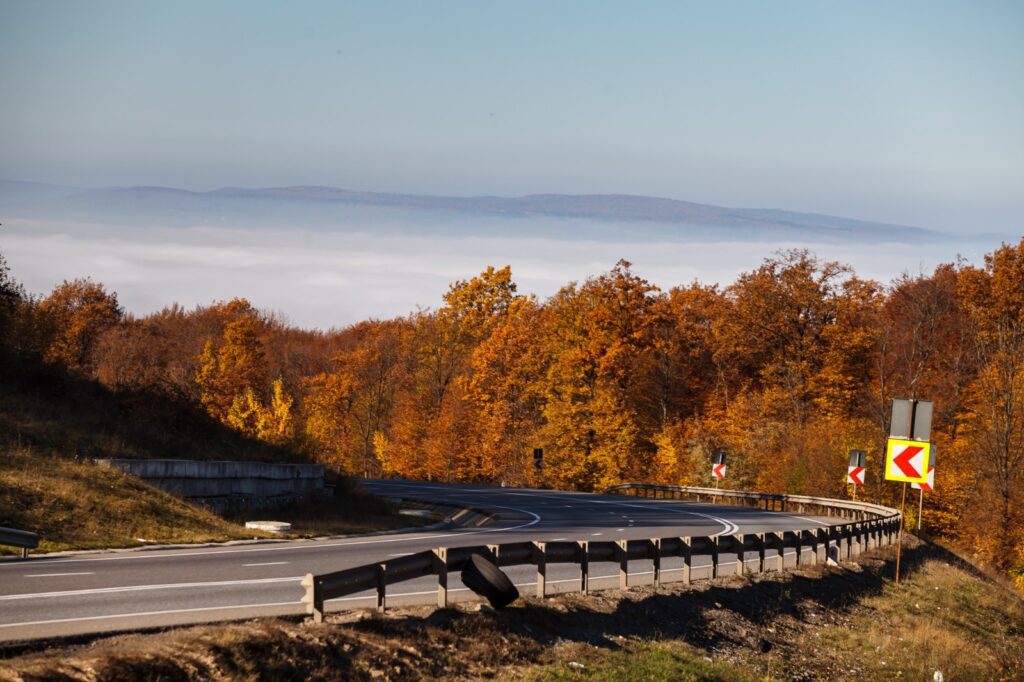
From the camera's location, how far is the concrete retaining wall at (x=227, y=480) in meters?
29.5

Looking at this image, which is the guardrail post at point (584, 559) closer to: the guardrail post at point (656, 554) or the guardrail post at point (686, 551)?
the guardrail post at point (656, 554)

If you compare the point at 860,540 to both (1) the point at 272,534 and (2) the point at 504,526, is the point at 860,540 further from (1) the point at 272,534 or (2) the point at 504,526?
(1) the point at 272,534

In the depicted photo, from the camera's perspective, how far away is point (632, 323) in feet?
266

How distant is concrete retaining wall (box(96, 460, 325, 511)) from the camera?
2947cm

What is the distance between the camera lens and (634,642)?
56.7 ft

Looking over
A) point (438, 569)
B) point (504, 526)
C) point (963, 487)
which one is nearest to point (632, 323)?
point (963, 487)

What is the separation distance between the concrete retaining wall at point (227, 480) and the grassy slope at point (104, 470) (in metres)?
0.68

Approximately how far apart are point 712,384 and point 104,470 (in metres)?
63.3

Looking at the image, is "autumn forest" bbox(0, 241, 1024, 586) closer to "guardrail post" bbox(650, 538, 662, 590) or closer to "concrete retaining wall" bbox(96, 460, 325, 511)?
"concrete retaining wall" bbox(96, 460, 325, 511)

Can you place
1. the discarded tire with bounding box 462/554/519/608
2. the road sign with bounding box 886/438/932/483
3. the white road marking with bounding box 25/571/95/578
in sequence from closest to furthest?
1. the discarded tire with bounding box 462/554/519/608
2. the white road marking with bounding box 25/571/95/578
3. the road sign with bounding box 886/438/932/483

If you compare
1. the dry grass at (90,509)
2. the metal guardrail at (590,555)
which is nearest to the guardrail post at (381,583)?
the metal guardrail at (590,555)

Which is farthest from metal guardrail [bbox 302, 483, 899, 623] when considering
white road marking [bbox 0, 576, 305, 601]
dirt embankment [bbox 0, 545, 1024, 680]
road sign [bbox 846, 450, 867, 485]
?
road sign [bbox 846, 450, 867, 485]

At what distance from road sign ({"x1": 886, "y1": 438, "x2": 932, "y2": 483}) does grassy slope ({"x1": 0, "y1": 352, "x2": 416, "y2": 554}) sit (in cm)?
1362

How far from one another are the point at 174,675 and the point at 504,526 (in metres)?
25.1
